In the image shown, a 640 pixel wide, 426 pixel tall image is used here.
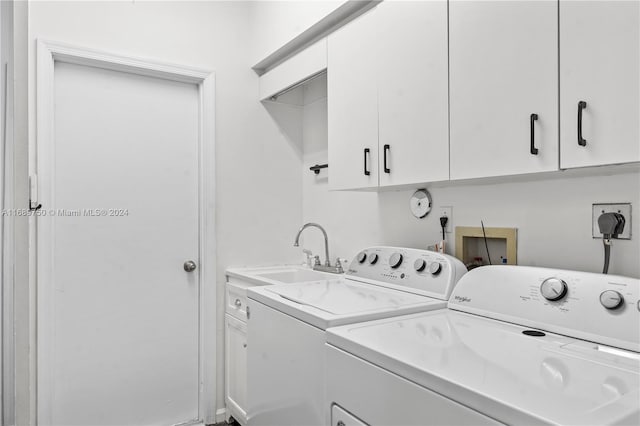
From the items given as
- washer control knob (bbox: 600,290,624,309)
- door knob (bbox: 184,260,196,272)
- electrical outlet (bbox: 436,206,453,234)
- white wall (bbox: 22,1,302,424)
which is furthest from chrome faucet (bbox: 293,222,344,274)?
washer control knob (bbox: 600,290,624,309)

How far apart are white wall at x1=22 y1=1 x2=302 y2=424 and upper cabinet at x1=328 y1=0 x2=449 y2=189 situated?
0.84 metres

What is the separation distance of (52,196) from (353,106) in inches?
61.0

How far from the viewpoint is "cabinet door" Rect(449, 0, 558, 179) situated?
115 centimetres

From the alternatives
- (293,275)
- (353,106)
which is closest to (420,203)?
Result: (353,106)

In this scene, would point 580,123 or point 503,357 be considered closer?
point 503,357

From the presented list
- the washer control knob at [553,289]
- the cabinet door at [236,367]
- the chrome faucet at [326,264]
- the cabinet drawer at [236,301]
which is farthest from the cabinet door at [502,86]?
the cabinet door at [236,367]

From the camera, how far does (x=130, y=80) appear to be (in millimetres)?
2389

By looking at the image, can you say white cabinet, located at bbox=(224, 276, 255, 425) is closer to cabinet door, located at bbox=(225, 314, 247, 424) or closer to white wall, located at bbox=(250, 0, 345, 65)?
cabinet door, located at bbox=(225, 314, 247, 424)

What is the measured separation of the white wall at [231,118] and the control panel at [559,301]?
5.00 ft

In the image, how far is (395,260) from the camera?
5.80 feet

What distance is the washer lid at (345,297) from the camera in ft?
4.53

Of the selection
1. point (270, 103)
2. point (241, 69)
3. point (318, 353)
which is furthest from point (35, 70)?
point (318, 353)

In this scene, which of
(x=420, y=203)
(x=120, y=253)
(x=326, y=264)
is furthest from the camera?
(x=326, y=264)

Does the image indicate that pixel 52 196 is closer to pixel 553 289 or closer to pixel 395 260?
pixel 395 260
